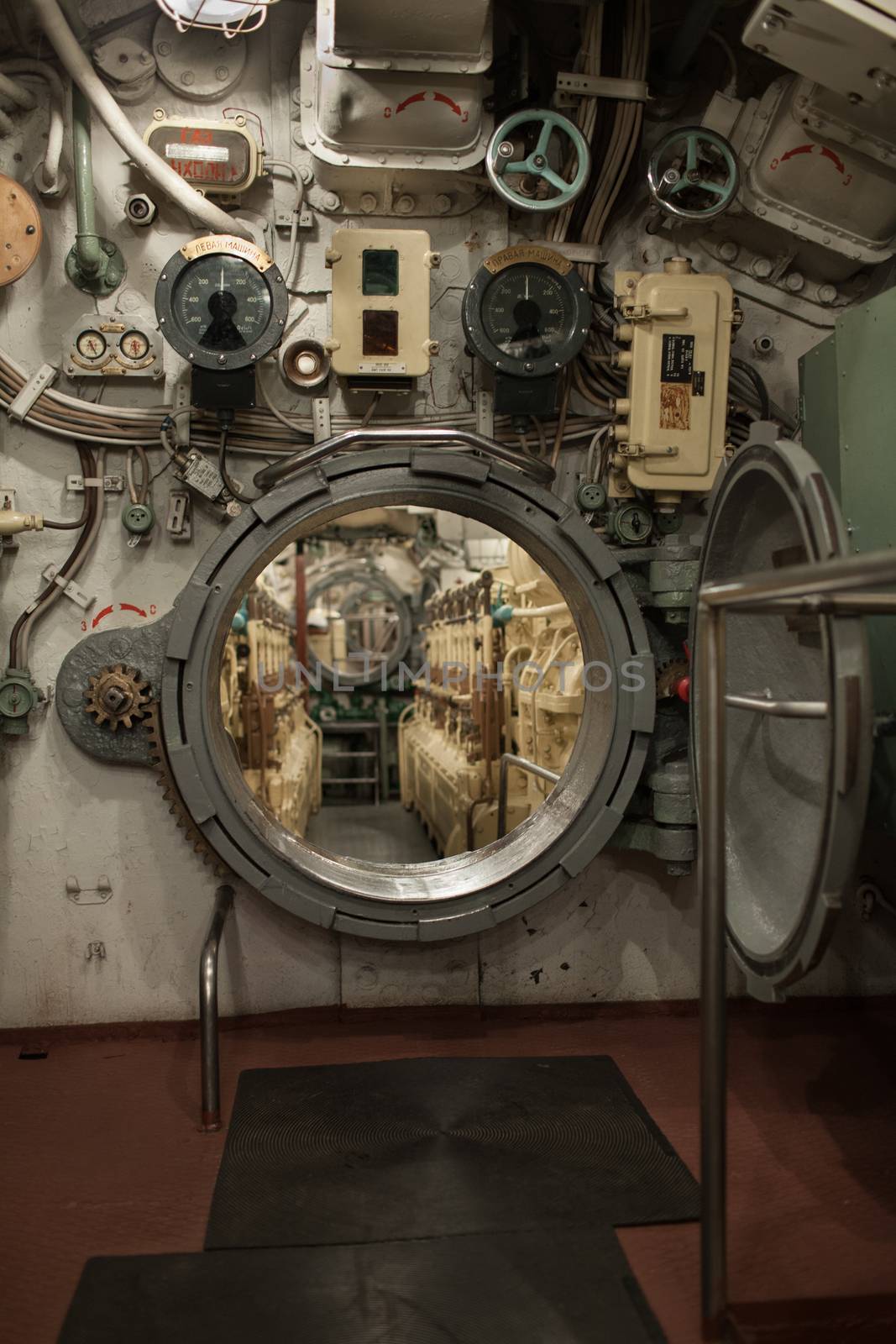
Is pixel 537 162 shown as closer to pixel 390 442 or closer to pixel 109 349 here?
pixel 390 442

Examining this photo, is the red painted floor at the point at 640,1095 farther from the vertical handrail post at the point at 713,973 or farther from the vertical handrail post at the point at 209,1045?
the vertical handrail post at the point at 713,973

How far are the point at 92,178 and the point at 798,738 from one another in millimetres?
2743

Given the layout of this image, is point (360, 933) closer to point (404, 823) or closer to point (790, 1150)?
point (790, 1150)

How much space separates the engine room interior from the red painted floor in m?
0.02

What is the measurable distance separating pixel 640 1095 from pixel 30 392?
2889 millimetres

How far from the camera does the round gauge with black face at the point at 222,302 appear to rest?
298 cm

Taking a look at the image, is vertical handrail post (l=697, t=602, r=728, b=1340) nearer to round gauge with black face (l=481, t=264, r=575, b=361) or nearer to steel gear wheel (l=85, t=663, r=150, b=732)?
round gauge with black face (l=481, t=264, r=575, b=361)

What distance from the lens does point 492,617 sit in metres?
6.49

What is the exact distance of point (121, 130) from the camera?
295cm

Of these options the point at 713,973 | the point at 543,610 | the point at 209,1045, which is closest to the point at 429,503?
the point at 209,1045

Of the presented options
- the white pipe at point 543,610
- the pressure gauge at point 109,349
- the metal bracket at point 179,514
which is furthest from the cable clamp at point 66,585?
the white pipe at point 543,610

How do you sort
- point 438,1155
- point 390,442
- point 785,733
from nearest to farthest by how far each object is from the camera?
point 438,1155, point 785,733, point 390,442

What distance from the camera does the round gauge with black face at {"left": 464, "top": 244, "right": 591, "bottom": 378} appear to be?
310 centimetres

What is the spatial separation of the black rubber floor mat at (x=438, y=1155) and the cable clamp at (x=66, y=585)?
1.60 meters
